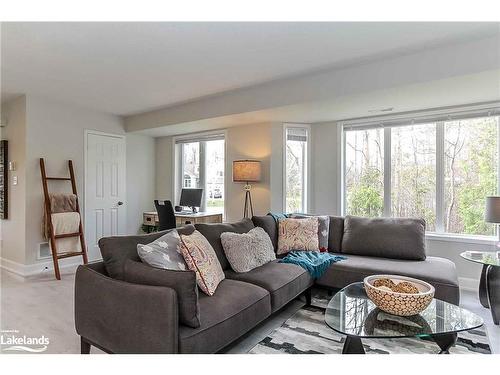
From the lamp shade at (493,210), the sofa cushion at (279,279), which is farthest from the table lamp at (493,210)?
the sofa cushion at (279,279)

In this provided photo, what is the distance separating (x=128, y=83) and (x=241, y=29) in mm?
1755

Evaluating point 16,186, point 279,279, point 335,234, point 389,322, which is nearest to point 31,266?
point 16,186

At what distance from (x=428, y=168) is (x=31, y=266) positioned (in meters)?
5.14

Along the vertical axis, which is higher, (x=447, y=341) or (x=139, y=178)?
(x=139, y=178)

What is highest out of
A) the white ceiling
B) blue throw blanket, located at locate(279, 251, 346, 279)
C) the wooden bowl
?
the white ceiling

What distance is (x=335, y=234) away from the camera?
140 inches

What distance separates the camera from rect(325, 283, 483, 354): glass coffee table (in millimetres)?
1651

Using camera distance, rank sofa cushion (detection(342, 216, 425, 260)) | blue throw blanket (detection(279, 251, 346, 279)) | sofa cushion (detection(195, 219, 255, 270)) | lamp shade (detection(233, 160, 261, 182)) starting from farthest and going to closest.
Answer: lamp shade (detection(233, 160, 261, 182)) < sofa cushion (detection(342, 216, 425, 260)) < blue throw blanket (detection(279, 251, 346, 279)) < sofa cushion (detection(195, 219, 255, 270))

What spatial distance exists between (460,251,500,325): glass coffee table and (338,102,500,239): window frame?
2.49ft

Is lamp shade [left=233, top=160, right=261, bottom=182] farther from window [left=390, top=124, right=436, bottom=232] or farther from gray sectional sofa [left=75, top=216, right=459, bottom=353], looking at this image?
window [left=390, top=124, right=436, bottom=232]

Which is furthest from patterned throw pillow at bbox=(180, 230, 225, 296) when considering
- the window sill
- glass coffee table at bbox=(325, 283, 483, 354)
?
the window sill

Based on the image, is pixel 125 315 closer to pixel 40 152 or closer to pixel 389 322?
pixel 389 322

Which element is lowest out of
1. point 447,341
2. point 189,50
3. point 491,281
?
point 447,341
